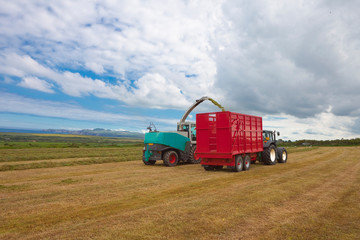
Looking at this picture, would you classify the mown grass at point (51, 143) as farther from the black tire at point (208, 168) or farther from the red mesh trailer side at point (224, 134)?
the red mesh trailer side at point (224, 134)

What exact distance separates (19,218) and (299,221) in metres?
6.08

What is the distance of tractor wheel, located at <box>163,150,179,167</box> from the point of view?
618 inches

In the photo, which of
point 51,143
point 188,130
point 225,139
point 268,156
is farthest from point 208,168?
point 51,143

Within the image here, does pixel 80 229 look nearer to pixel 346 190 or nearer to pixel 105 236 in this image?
pixel 105 236

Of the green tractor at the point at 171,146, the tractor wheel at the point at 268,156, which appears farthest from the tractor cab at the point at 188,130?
the tractor wheel at the point at 268,156

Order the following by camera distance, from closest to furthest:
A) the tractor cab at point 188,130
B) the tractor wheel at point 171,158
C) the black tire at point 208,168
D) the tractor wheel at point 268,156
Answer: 1. the black tire at point 208,168
2. the tractor wheel at point 171,158
3. the tractor wheel at point 268,156
4. the tractor cab at point 188,130

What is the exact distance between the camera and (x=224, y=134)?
12938 millimetres

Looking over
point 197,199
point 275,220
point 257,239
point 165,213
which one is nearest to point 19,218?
point 165,213

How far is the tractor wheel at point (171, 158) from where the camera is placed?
51.5 feet

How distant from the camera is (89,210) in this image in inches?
244

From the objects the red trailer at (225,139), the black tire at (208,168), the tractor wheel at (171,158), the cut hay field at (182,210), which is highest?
the red trailer at (225,139)

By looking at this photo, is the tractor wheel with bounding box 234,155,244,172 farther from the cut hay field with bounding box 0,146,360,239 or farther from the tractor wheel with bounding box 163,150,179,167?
the tractor wheel with bounding box 163,150,179,167

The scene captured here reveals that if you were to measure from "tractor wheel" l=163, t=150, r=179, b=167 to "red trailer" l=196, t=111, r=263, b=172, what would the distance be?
264cm

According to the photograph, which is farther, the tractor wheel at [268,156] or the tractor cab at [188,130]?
the tractor cab at [188,130]
